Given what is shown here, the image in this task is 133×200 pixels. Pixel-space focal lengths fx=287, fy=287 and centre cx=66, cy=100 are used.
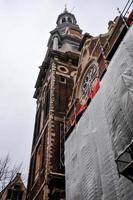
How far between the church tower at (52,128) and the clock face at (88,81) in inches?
123

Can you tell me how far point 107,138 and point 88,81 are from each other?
897 cm

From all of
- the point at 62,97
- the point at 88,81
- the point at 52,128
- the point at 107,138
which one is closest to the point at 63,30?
the point at 62,97

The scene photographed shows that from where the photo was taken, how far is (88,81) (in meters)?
18.0

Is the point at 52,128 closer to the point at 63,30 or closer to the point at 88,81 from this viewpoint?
the point at 88,81

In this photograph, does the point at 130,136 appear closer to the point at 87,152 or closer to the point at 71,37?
the point at 87,152

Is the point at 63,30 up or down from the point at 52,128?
up

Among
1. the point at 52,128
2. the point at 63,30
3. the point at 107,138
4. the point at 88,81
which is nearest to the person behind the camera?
the point at 107,138

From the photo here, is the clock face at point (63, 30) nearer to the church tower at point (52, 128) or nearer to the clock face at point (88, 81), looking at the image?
the church tower at point (52, 128)

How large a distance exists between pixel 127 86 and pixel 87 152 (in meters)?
3.74

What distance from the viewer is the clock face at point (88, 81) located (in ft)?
55.9

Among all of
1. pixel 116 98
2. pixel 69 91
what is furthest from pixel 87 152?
pixel 69 91

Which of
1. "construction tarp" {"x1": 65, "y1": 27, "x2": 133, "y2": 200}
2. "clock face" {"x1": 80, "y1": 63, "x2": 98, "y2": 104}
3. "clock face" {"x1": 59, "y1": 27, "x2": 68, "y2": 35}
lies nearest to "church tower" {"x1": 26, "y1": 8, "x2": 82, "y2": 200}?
"clock face" {"x1": 80, "y1": 63, "x2": 98, "y2": 104}

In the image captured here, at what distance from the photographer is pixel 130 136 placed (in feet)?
24.9

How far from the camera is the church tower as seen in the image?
52.5 feet
